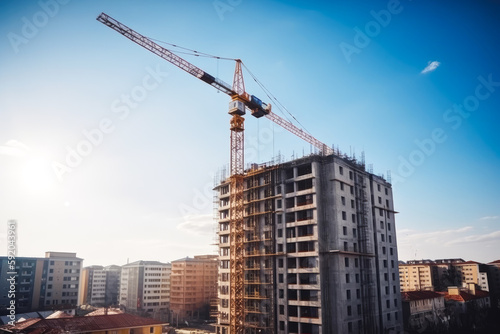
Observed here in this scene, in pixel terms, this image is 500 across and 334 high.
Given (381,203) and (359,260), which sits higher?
(381,203)

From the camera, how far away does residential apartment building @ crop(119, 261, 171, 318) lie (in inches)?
4498

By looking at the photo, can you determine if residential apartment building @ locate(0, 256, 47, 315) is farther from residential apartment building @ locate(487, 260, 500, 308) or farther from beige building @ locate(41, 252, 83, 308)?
residential apartment building @ locate(487, 260, 500, 308)

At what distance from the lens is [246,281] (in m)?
51.8

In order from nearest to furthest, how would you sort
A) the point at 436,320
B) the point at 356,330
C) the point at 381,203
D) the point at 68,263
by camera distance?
the point at 356,330, the point at 381,203, the point at 436,320, the point at 68,263

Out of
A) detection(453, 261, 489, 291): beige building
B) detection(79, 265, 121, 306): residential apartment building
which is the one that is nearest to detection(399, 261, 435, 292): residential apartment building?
detection(453, 261, 489, 291): beige building

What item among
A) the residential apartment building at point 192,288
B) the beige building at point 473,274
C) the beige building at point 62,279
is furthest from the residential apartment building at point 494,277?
the beige building at point 62,279

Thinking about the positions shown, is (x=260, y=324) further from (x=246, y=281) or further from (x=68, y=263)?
(x=68, y=263)

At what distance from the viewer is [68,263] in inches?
3812

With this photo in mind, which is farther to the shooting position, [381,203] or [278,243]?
[381,203]

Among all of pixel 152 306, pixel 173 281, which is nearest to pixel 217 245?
pixel 173 281

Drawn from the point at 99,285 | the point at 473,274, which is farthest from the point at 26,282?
the point at 473,274

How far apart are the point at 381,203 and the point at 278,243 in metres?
20.7

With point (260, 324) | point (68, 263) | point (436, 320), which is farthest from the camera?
point (68, 263)

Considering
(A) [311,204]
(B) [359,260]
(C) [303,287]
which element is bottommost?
(C) [303,287]
